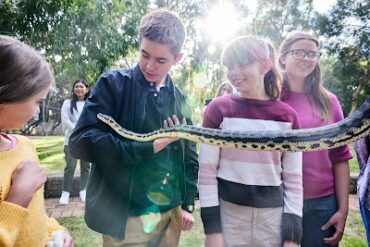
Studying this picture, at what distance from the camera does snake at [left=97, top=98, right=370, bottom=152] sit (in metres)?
2.27

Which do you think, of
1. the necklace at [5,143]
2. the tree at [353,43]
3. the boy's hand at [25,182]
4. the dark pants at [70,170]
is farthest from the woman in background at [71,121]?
the tree at [353,43]

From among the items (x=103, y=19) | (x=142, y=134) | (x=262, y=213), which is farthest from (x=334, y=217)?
(x=103, y=19)

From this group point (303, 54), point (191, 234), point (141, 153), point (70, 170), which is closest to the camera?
point (141, 153)

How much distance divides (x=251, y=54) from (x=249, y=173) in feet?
2.84

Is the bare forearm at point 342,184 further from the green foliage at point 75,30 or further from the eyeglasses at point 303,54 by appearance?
the green foliage at point 75,30

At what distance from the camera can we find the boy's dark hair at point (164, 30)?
2799 millimetres

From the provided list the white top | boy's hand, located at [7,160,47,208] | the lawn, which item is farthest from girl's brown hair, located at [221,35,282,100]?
the white top

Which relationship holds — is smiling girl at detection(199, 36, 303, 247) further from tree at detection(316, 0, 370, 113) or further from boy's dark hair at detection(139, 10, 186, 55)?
tree at detection(316, 0, 370, 113)

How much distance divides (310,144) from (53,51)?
12655mm

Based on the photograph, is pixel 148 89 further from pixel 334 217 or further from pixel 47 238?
pixel 334 217

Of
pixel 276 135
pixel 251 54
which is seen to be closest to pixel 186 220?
pixel 276 135

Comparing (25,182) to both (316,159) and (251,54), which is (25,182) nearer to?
(251,54)

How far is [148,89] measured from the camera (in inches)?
111

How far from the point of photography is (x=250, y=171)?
8.66 ft
